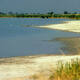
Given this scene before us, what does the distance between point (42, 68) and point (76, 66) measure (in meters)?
3.85

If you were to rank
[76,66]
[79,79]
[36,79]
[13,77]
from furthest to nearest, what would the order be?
[13,77] → [36,79] → [76,66] → [79,79]

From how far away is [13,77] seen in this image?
11641mm

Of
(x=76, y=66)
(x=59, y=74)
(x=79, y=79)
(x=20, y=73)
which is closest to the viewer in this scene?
(x=79, y=79)

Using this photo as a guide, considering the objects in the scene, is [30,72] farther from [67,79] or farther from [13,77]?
[67,79]

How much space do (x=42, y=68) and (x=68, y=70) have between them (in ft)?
13.9

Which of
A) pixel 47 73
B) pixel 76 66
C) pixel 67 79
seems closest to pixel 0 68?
pixel 47 73

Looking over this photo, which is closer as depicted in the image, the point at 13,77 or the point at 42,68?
the point at 13,77

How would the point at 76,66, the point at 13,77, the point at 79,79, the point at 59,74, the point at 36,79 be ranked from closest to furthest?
1. the point at 79,79
2. the point at 59,74
3. the point at 76,66
4. the point at 36,79
5. the point at 13,77

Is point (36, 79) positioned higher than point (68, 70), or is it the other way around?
point (68, 70)

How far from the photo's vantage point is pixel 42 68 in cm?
1341

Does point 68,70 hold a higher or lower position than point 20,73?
higher

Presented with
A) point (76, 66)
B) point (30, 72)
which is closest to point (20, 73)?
point (30, 72)

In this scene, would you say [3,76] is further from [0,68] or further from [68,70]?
[68,70]

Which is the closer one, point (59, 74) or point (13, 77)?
point (59, 74)
